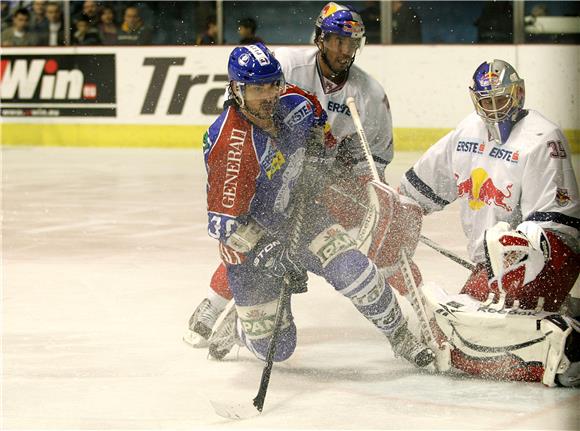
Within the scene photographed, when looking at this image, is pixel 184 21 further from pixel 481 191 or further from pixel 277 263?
pixel 277 263

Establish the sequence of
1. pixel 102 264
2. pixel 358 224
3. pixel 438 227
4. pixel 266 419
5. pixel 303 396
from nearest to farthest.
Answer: pixel 266 419 → pixel 303 396 → pixel 358 224 → pixel 102 264 → pixel 438 227

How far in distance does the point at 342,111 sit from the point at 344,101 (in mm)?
37

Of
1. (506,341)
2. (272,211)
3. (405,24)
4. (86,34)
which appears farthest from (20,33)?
(506,341)

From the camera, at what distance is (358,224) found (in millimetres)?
4297

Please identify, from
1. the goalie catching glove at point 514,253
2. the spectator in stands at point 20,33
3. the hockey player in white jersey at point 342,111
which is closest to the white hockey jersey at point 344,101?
the hockey player in white jersey at point 342,111

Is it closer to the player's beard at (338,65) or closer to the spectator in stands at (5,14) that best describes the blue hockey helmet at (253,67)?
the player's beard at (338,65)

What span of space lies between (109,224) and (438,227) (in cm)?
178

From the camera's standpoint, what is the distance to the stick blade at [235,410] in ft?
10.5

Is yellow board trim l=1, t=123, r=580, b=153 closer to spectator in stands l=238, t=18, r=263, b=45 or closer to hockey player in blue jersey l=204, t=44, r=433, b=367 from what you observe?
spectator in stands l=238, t=18, r=263, b=45

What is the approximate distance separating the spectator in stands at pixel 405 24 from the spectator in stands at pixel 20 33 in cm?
343

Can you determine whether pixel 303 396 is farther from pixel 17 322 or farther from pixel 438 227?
pixel 438 227

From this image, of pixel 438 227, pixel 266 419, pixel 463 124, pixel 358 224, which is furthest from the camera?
pixel 438 227

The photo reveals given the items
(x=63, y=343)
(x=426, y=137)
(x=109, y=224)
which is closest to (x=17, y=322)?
(x=63, y=343)

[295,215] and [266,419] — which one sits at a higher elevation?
[295,215]
